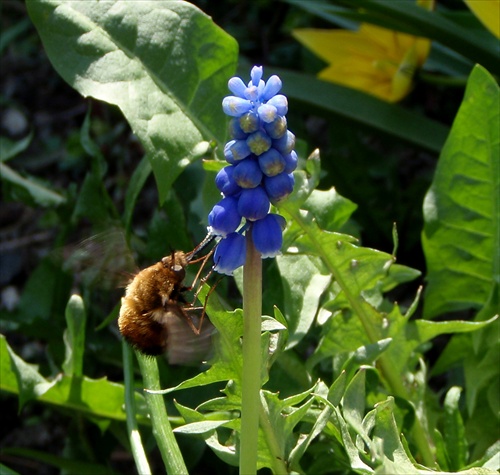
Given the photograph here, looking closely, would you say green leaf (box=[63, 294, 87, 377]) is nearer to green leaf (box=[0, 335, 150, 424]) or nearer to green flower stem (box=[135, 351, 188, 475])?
green leaf (box=[0, 335, 150, 424])

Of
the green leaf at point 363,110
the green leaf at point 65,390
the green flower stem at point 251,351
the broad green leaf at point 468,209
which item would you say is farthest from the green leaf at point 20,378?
the green leaf at point 363,110

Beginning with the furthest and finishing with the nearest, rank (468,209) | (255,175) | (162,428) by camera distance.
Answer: (468,209) → (162,428) → (255,175)

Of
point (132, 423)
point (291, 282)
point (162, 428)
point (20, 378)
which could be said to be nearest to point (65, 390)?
point (20, 378)

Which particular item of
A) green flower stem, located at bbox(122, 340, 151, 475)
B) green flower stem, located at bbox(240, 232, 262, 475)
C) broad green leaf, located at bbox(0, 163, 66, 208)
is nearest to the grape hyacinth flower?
green flower stem, located at bbox(240, 232, 262, 475)

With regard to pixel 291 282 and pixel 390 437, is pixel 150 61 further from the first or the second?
pixel 390 437

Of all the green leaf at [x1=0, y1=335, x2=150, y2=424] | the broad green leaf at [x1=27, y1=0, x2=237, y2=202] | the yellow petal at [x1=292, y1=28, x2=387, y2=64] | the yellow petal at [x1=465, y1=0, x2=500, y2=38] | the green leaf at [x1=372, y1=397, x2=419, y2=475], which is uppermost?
the yellow petal at [x1=465, y1=0, x2=500, y2=38]

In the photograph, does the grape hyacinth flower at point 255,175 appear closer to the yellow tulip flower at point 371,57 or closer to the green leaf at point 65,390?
the green leaf at point 65,390

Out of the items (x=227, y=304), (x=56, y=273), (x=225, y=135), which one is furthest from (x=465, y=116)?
(x=56, y=273)
